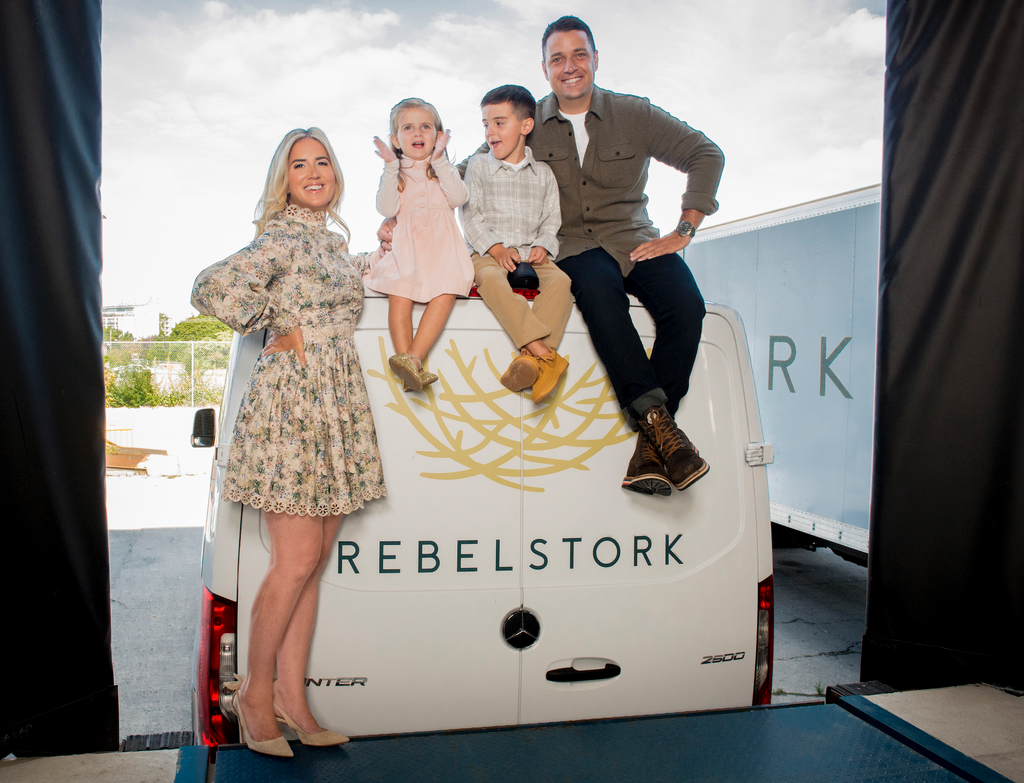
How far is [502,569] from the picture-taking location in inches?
85.3

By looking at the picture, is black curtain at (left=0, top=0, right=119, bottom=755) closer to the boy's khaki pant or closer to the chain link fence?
the boy's khaki pant

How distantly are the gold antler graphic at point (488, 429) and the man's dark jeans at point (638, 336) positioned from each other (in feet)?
0.67

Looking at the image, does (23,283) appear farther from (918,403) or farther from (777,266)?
(777,266)

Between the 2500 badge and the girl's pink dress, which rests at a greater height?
the girl's pink dress

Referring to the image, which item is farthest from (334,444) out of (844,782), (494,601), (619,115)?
(619,115)

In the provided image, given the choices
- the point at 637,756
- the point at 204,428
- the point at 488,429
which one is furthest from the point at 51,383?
the point at 637,756

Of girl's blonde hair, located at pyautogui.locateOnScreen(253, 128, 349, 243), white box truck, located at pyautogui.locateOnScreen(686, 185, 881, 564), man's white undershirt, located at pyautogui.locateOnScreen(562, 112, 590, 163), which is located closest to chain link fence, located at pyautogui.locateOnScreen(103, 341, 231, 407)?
white box truck, located at pyautogui.locateOnScreen(686, 185, 881, 564)

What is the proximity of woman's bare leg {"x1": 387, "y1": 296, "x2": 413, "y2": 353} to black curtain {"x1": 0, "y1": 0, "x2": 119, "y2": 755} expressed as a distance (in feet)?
2.92

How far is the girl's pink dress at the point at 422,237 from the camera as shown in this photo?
2.33 metres

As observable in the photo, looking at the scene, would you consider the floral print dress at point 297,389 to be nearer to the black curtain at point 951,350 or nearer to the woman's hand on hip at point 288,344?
the woman's hand on hip at point 288,344

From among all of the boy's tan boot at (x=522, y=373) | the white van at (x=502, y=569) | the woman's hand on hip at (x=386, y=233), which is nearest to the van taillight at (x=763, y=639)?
the white van at (x=502, y=569)

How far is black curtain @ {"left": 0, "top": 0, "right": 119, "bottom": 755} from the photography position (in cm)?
206

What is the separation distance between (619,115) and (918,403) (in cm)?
170

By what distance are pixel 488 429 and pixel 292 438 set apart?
1.92 feet
